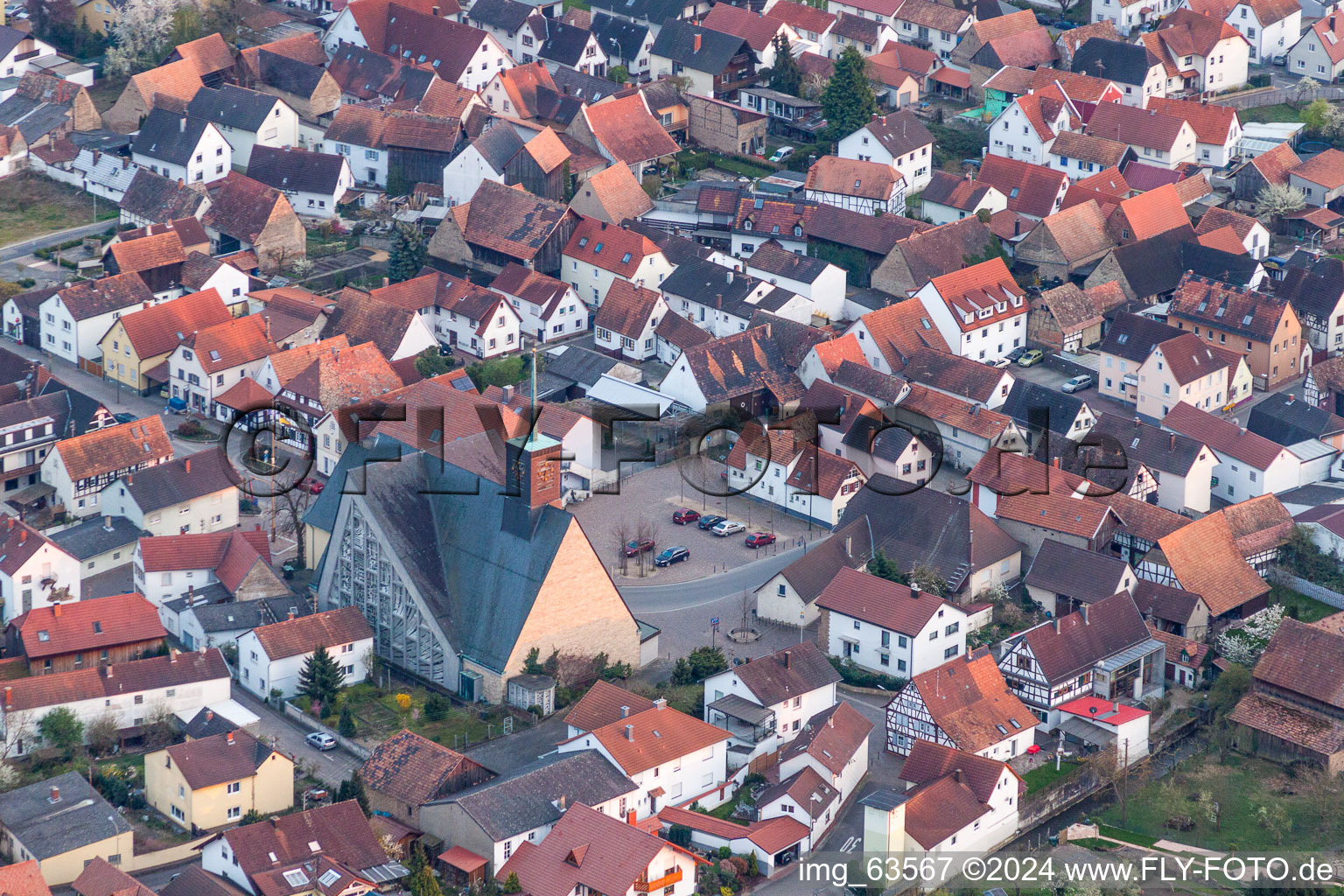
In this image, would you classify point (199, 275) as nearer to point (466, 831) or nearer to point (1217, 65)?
point (466, 831)

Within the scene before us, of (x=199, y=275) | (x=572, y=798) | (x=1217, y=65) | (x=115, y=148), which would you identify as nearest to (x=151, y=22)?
(x=115, y=148)

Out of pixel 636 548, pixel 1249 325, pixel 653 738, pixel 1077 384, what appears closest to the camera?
pixel 653 738

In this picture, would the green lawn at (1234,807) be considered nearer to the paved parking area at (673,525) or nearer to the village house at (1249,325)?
the paved parking area at (673,525)

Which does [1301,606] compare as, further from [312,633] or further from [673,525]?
[312,633]

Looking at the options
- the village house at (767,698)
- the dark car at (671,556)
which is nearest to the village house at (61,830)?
the village house at (767,698)

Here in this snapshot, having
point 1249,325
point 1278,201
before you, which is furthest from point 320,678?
point 1278,201

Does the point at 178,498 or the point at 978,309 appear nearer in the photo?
the point at 178,498

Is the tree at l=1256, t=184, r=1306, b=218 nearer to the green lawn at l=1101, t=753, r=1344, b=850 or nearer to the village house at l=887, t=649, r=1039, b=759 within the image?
the green lawn at l=1101, t=753, r=1344, b=850
